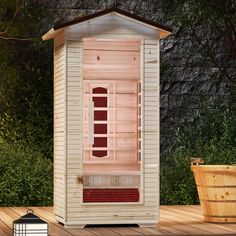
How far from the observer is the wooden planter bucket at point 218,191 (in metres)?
10.1

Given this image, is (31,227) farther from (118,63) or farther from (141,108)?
(118,63)

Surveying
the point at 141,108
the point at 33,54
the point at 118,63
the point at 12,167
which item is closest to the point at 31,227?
the point at 141,108

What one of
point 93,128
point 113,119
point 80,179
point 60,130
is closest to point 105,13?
point 93,128

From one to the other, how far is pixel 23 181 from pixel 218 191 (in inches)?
162

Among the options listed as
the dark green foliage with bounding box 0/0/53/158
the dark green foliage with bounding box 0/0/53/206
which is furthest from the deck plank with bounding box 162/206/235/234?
the dark green foliage with bounding box 0/0/53/158

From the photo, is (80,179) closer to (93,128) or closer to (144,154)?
(93,128)

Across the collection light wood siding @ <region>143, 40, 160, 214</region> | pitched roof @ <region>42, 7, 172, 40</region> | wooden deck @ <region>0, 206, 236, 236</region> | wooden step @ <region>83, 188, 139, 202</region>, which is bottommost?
wooden deck @ <region>0, 206, 236, 236</region>

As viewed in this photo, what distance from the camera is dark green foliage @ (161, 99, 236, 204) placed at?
13.7m

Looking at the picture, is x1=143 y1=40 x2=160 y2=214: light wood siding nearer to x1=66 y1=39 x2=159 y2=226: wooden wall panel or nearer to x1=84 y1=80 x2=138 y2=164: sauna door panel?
x1=66 y1=39 x2=159 y2=226: wooden wall panel

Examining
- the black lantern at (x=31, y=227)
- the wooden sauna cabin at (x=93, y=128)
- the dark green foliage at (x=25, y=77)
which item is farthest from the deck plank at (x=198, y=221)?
the dark green foliage at (x=25, y=77)

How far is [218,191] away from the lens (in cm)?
1019

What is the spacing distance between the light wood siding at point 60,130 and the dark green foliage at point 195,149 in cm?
378

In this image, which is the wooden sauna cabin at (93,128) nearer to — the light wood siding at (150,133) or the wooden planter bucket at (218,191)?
the light wood siding at (150,133)

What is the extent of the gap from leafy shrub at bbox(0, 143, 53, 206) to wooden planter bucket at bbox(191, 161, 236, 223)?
368 centimetres
